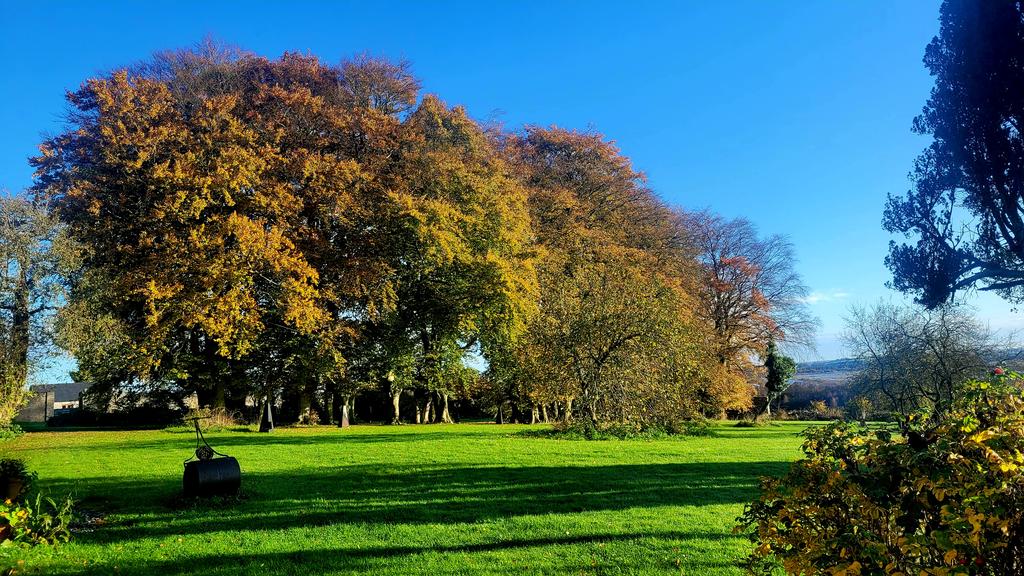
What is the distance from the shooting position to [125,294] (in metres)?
19.6

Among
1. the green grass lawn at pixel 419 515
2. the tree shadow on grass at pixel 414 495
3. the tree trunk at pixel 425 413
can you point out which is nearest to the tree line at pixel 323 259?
the tree trunk at pixel 425 413

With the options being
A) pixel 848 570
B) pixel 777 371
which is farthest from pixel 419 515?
pixel 777 371

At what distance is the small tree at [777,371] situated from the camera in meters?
34.7

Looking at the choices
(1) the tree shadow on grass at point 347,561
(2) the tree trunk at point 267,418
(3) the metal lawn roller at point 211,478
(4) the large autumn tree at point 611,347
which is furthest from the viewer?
(2) the tree trunk at point 267,418

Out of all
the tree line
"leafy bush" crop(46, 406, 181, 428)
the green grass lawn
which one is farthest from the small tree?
"leafy bush" crop(46, 406, 181, 428)

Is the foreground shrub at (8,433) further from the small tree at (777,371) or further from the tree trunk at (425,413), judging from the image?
the small tree at (777,371)

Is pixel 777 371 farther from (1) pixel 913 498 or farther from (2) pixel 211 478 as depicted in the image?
(1) pixel 913 498

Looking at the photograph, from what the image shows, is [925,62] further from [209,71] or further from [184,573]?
[209,71]

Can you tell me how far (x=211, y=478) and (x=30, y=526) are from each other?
6.24 ft

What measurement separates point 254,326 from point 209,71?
1074 centimetres

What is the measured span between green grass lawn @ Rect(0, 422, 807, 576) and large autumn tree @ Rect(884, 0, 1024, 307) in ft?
19.5

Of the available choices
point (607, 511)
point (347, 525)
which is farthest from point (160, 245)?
point (607, 511)

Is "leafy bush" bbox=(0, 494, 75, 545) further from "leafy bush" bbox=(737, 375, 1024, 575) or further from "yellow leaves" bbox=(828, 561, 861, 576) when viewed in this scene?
"yellow leaves" bbox=(828, 561, 861, 576)

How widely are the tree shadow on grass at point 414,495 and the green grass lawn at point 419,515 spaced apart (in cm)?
3
